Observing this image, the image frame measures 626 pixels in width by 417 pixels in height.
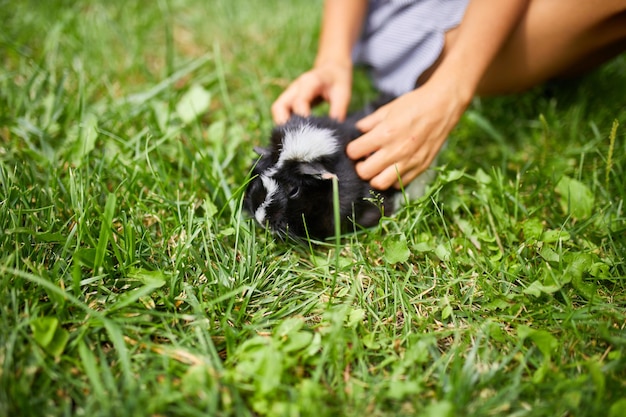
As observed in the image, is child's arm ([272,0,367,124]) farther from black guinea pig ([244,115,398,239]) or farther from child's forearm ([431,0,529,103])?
child's forearm ([431,0,529,103])

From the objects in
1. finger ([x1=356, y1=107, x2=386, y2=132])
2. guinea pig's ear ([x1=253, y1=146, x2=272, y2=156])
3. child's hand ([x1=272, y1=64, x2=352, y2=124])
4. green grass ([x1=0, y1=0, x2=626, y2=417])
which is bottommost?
green grass ([x1=0, y1=0, x2=626, y2=417])

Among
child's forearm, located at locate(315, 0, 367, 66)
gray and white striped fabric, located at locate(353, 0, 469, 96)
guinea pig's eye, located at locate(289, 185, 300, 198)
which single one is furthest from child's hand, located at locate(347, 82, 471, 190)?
child's forearm, located at locate(315, 0, 367, 66)

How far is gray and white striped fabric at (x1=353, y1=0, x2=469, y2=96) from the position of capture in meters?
2.56

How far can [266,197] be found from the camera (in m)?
2.07

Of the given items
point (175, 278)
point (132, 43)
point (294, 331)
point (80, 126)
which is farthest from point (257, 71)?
point (294, 331)

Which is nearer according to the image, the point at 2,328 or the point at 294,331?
the point at 2,328

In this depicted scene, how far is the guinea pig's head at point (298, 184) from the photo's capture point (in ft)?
6.75

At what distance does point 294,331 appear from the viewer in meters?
→ 1.64

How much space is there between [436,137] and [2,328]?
6.56 ft

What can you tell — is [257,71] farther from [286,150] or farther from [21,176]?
[21,176]

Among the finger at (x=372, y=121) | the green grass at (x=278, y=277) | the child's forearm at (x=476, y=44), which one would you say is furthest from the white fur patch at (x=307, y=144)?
the child's forearm at (x=476, y=44)

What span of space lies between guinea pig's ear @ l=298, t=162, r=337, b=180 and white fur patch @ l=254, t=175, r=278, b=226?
0.15 metres

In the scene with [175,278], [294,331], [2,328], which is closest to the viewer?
[2,328]

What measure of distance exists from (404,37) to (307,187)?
128 centimetres
